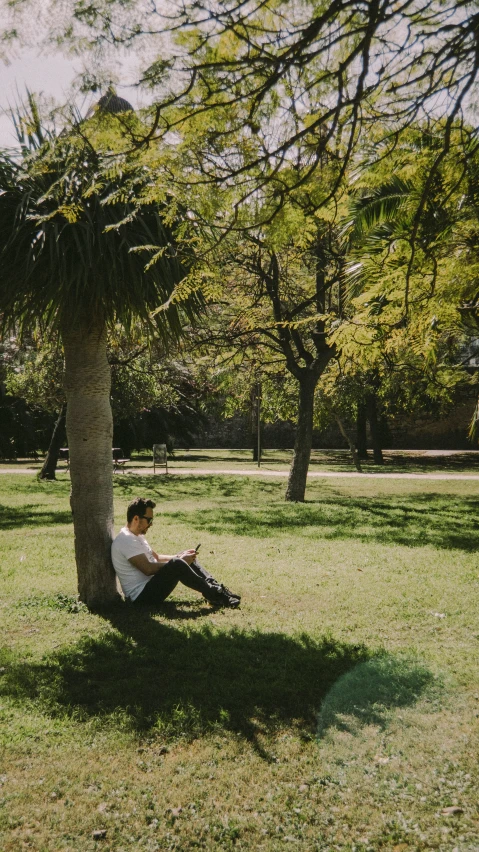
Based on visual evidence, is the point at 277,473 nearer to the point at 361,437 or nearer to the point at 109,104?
the point at 361,437

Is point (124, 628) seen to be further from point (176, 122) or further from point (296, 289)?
point (296, 289)

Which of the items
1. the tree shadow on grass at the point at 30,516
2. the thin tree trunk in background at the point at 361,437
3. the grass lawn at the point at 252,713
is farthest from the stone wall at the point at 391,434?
the grass lawn at the point at 252,713

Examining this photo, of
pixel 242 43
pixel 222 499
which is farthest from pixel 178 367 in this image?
pixel 242 43

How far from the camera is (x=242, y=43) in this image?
3346 millimetres

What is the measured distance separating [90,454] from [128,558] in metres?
0.99

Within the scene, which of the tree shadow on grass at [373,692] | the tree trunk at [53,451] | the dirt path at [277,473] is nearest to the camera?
the tree shadow on grass at [373,692]

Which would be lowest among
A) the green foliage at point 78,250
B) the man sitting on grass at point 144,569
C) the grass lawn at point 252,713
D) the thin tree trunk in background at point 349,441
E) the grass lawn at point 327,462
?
the grass lawn at point 252,713

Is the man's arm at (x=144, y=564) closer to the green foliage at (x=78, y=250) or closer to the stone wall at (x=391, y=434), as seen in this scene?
the green foliage at (x=78, y=250)

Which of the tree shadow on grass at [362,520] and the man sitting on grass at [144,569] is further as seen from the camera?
the tree shadow on grass at [362,520]

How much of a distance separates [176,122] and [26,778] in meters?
3.36

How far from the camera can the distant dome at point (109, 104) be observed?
11.5 feet

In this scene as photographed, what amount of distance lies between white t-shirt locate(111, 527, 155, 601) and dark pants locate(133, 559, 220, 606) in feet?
0.20

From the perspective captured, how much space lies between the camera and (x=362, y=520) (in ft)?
35.9

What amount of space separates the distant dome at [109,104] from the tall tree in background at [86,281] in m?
0.96
